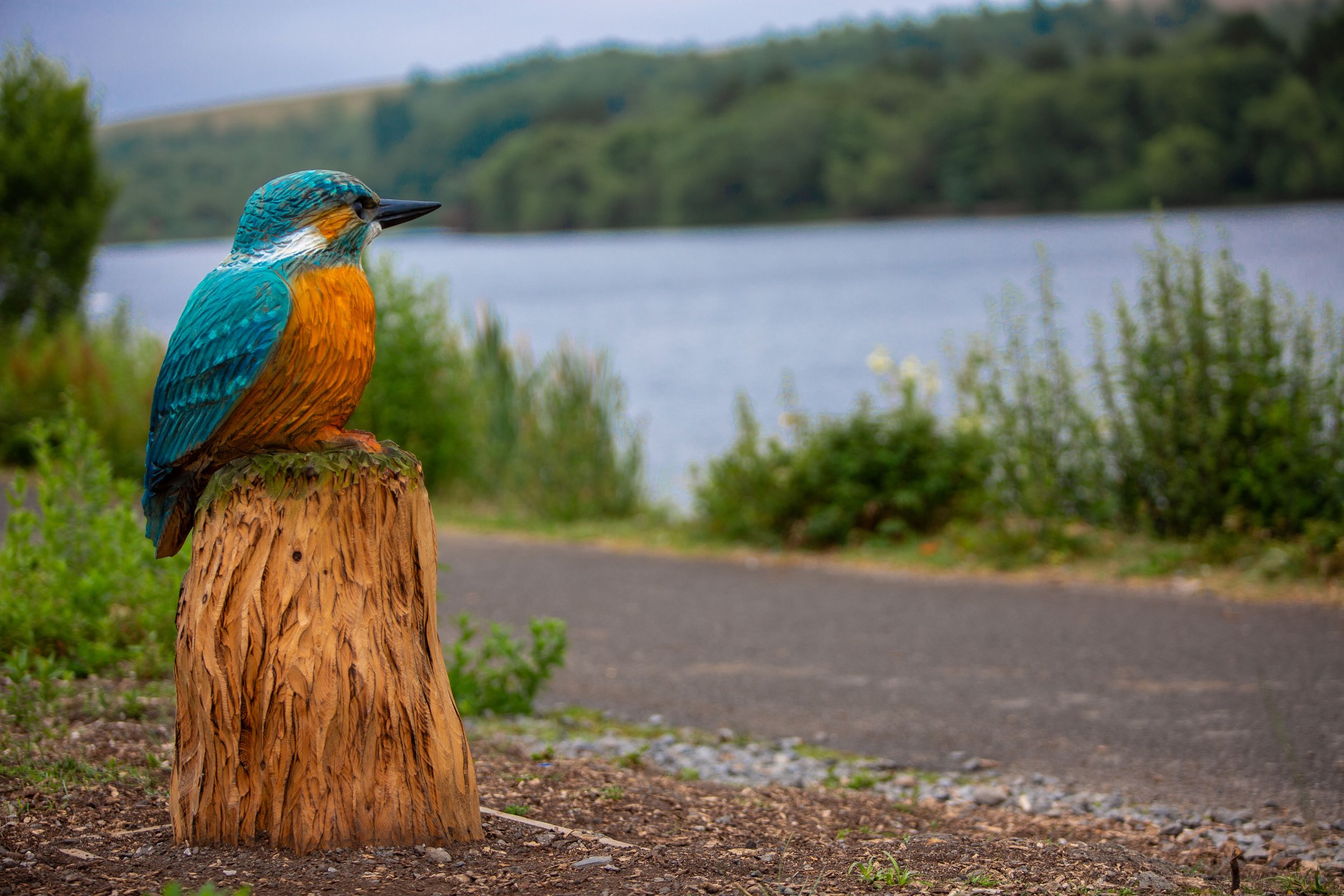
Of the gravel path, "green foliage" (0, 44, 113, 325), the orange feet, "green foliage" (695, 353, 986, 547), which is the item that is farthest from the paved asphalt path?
"green foliage" (0, 44, 113, 325)

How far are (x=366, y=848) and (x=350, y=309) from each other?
146 cm

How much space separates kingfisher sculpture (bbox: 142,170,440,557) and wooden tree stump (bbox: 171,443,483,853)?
119mm

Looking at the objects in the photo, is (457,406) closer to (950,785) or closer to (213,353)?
(950,785)

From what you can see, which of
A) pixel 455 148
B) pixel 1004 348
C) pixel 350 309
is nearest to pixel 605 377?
pixel 1004 348

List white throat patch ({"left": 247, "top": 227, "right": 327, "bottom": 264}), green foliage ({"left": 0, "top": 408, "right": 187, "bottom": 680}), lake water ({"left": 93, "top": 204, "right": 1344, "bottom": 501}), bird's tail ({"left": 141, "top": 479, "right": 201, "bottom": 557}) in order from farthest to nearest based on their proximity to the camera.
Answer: lake water ({"left": 93, "top": 204, "right": 1344, "bottom": 501}), green foliage ({"left": 0, "top": 408, "right": 187, "bottom": 680}), bird's tail ({"left": 141, "top": 479, "right": 201, "bottom": 557}), white throat patch ({"left": 247, "top": 227, "right": 327, "bottom": 264})

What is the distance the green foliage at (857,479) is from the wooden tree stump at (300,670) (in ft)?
18.6

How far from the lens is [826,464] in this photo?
28.3 ft

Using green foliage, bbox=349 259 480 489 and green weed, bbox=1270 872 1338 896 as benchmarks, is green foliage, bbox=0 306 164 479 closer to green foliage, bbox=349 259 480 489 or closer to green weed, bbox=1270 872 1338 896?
green foliage, bbox=349 259 480 489

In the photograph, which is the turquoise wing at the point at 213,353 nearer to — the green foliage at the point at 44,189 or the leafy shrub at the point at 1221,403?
the leafy shrub at the point at 1221,403

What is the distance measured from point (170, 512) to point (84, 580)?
1.61 metres

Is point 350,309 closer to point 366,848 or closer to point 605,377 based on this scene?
point 366,848

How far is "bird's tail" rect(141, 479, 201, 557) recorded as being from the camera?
3254mm

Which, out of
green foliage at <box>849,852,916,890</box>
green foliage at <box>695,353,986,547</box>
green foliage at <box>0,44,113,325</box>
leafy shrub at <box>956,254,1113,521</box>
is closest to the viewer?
green foliage at <box>849,852,916,890</box>

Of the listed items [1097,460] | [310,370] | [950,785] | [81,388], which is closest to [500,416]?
[81,388]
